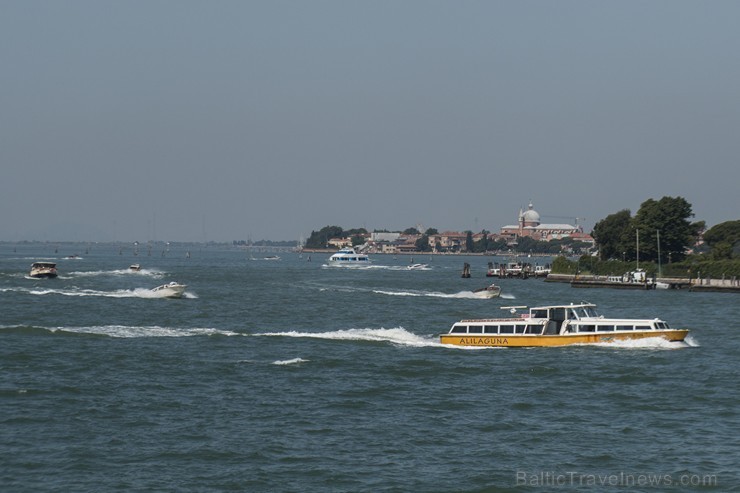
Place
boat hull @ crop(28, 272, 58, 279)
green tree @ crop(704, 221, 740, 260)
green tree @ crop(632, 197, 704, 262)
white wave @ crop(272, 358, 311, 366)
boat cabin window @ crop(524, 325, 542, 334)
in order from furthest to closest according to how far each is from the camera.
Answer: green tree @ crop(704, 221, 740, 260) → green tree @ crop(632, 197, 704, 262) → boat hull @ crop(28, 272, 58, 279) → boat cabin window @ crop(524, 325, 542, 334) → white wave @ crop(272, 358, 311, 366)

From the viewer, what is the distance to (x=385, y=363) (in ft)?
164

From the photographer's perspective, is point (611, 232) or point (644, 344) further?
point (611, 232)

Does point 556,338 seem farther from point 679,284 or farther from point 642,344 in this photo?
point 679,284

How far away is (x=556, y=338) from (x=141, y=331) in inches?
986

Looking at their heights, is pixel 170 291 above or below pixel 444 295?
above

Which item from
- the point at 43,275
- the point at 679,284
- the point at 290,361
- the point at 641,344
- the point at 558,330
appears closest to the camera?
the point at 290,361

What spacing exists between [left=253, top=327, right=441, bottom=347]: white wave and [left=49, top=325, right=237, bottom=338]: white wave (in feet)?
12.4

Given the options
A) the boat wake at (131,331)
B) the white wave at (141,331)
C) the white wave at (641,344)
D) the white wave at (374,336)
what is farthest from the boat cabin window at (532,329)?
the white wave at (141,331)

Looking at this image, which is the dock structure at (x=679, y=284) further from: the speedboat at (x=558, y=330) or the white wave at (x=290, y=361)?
the white wave at (x=290, y=361)

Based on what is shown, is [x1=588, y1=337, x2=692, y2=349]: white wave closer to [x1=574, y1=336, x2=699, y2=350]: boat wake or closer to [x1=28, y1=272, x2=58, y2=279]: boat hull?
[x1=574, y1=336, x2=699, y2=350]: boat wake

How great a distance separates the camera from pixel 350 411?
37406mm

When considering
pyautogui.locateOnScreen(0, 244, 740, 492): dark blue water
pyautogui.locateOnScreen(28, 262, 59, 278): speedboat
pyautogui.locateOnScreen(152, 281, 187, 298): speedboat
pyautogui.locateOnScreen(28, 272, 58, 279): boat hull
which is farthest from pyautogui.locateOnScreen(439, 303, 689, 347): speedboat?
pyautogui.locateOnScreen(28, 262, 59, 278): speedboat

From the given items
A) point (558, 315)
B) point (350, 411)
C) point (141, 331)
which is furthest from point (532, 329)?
point (141, 331)

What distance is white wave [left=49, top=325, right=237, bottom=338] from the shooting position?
202 ft
